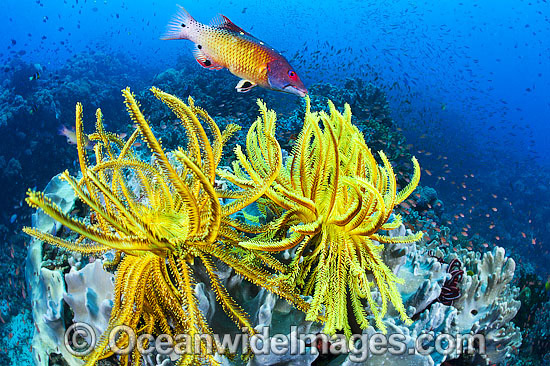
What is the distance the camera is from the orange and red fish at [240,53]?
2.67m

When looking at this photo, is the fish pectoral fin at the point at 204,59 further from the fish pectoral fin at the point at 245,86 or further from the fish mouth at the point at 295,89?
the fish mouth at the point at 295,89

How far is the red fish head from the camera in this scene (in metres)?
2.65

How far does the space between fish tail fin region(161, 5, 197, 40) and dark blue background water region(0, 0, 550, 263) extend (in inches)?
305

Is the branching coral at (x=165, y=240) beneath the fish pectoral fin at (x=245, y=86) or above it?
beneath

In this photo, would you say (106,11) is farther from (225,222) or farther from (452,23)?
(225,222)

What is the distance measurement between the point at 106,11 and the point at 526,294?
10004 centimetres

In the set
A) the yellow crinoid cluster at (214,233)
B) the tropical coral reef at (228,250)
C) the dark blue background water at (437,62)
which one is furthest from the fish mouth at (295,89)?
the dark blue background water at (437,62)

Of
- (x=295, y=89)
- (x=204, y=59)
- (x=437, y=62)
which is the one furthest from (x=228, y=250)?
(x=437, y=62)

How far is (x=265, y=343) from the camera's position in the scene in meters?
1.65

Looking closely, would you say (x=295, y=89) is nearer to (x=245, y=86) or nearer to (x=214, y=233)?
(x=245, y=86)

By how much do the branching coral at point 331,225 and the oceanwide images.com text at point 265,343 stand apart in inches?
5.6

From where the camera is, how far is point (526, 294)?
539 cm

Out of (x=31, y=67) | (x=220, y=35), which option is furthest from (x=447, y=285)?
(x=31, y=67)

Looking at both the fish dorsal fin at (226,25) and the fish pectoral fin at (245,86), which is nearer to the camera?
the fish dorsal fin at (226,25)
